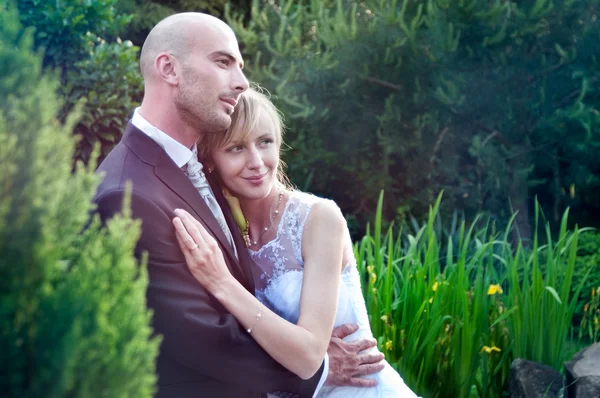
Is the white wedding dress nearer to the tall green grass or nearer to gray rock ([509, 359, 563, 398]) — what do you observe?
the tall green grass

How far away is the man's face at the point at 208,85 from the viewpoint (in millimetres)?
2686

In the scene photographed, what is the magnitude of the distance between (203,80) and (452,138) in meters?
5.99

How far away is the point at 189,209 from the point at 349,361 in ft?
2.93

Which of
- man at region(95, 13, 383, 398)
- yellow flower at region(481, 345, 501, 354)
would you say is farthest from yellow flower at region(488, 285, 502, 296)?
man at region(95, 13, 383, 398)

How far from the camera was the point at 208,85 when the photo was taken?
269 centimetres

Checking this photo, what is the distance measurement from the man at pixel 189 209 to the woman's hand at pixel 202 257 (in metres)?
0.03

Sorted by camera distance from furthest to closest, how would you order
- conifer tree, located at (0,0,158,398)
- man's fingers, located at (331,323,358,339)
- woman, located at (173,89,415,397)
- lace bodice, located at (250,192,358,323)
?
man's fingers, located at (331,323,358,339)
lace bodice, located at (250,192,358,323)
woman, located at (173,89,415,397)
conifer tree, located at (0,0,158,398)

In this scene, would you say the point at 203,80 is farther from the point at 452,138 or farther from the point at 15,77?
the point at 452,138

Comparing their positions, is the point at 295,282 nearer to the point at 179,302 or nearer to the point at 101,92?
the point at 179,302

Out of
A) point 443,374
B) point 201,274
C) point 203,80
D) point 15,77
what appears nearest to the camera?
point 15,77

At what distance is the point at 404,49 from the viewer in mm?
7844

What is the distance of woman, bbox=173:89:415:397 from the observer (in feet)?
8.37

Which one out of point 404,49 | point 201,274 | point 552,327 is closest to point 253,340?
point 201,274

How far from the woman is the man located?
9 cm
